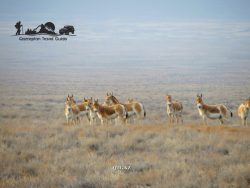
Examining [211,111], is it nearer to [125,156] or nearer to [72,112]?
[72,112]

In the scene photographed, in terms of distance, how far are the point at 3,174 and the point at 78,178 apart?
2.19 m

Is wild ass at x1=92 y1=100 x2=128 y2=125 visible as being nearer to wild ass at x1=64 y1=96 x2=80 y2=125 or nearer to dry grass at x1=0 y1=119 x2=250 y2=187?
dry grass at x1=0 y1=119 x2=250 y2=187

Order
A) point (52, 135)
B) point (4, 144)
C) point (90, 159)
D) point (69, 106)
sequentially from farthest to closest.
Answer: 1. point (69, 106)
2. point (52, 135)
3. point (4, 144)
4. point (90, 159)

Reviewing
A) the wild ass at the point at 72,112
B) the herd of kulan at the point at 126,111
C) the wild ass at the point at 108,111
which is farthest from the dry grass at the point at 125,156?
the wild ass at the point at 72,112

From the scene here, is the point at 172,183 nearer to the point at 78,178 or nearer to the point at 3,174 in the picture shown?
the point at 78,178

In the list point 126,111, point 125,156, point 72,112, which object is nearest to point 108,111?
point 126,111

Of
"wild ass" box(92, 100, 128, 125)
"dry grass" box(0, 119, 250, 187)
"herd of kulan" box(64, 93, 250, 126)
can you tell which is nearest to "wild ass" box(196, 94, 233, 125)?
"herd of kulan" box(64, 93, 250, 126)

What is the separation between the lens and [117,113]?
71.5 feet

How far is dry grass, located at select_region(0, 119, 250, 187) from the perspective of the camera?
12.0m

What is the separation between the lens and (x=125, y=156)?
589 inches

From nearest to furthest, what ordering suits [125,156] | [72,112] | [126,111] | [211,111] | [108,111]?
[125,156] < [108,111] < [211,111] < [126,111] < [72,112]

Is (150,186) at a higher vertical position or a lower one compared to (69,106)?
lower

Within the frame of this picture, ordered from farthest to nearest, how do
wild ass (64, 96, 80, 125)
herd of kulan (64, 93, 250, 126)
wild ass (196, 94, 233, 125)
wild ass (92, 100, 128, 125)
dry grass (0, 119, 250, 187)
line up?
wild ass (64, 96, 80, 125) < wild ass (196, 94, 233, 125) < herd of kulan (64, 93, 250, 126) < wild ass (92, 100, 128, 125) < dry grass (0, 119, 250, 187)

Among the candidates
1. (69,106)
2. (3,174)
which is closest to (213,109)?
(69,106)
